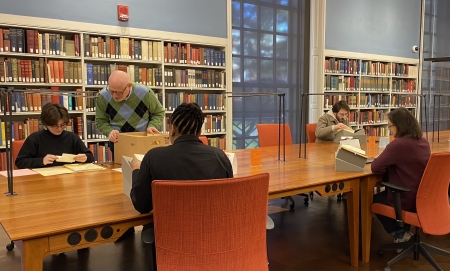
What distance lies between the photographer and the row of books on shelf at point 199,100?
5203 mm

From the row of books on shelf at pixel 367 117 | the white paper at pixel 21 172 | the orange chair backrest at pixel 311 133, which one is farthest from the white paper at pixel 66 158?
the row of books on shelf at pixel 367 117

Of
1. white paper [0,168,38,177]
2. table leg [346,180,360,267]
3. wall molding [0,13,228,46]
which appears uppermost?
wall molding [0,13,228,46]

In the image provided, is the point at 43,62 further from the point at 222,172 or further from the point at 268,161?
the point at 222,172

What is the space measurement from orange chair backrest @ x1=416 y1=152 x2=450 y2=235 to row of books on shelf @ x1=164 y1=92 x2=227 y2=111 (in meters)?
3.32

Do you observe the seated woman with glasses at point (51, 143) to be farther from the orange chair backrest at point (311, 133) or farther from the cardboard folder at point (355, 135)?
the orange chair backrest at point (311, 133)

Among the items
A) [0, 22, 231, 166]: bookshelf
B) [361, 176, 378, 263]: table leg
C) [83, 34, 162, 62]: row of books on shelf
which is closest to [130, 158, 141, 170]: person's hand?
[361, 176, 378, 263]: table leg

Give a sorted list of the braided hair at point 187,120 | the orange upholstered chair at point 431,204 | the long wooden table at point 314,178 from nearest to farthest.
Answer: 1. the braided hair at point 187,120
2. the long wooden table at point 314,178
3. the orange upholstered chair at point 431,204

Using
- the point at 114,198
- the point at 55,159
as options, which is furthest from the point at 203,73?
the point at 114,198

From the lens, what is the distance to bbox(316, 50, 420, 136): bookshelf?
6.87m

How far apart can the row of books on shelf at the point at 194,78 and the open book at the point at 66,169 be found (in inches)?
101

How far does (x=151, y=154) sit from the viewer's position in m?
1.65

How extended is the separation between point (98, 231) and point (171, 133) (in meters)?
0.52

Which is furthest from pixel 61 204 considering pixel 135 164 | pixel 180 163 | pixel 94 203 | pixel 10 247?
pixel 10 247

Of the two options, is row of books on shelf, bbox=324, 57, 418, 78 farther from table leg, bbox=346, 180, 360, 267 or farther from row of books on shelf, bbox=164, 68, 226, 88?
table leg, bbox=346, 180, 360, 267
